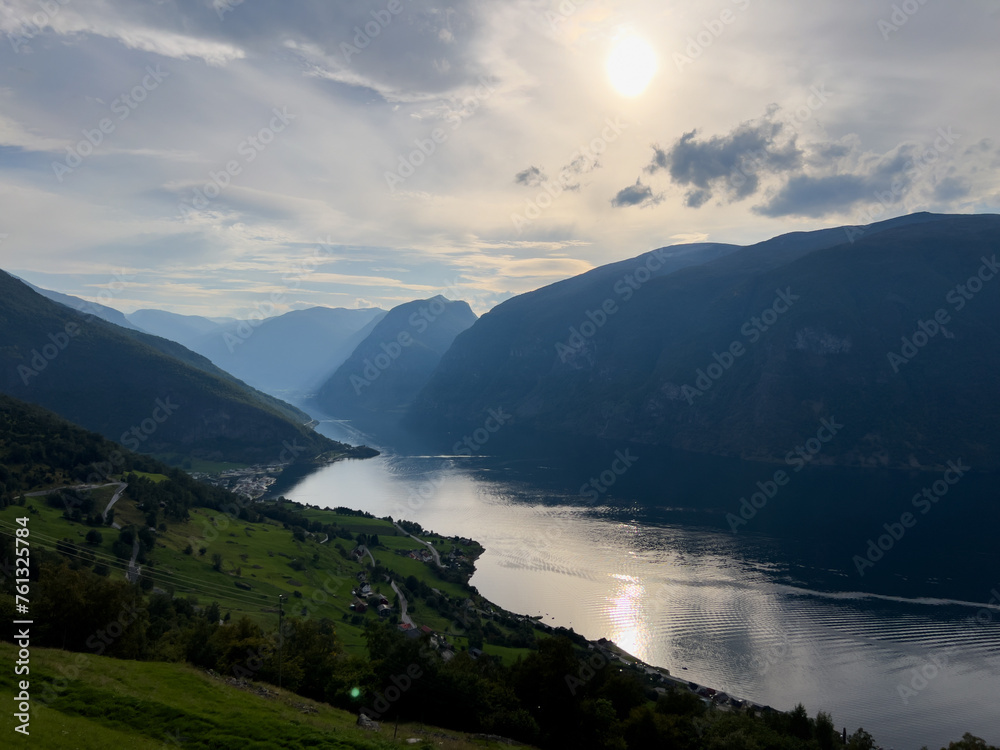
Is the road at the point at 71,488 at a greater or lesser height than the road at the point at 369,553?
greater

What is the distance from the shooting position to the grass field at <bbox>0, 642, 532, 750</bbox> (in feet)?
62.3

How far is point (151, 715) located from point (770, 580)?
8826cm

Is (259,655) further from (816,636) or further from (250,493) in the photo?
(250,493)

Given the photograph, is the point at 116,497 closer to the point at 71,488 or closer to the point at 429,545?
the point at 71,488

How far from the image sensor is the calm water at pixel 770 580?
61969 millimetres

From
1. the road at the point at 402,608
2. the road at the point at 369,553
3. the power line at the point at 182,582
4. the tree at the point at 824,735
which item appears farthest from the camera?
the road at the point at 369,553

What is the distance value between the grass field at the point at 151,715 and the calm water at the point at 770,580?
168ft

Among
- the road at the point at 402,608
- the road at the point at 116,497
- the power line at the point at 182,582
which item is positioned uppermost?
the road at the point at 116,497

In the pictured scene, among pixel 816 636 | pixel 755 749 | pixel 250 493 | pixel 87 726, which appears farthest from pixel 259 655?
pixel 250 493

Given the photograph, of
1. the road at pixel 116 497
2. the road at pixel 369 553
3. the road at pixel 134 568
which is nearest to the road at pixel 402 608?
the road at pixel 369 553

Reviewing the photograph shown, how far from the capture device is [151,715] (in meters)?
21.3

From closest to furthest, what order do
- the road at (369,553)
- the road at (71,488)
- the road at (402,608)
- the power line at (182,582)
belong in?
the power line at (182,582) < the road at (402,608) < the road at (71,488) < the road at (369,553)

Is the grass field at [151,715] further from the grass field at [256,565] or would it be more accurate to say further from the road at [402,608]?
the road at [402,608]

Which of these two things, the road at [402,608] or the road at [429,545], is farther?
the road at [429,545]
